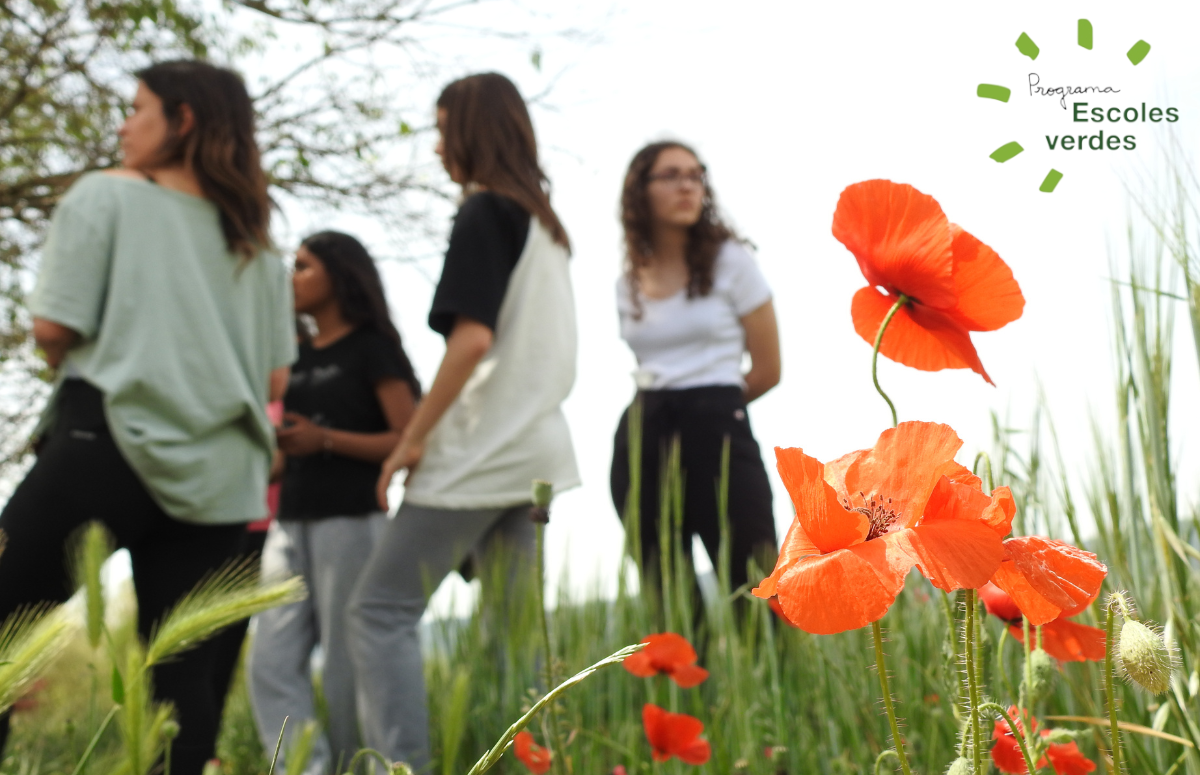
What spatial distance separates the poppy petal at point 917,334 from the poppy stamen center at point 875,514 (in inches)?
7.0

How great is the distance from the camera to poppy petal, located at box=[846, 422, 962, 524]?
517 millimetres

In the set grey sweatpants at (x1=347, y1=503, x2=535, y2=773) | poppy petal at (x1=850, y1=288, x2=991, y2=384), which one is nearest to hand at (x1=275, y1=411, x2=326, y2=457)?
grey sweatpants at (x1=347, y1=503, x2=535, y2=773)

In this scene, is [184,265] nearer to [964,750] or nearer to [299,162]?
[964,750]

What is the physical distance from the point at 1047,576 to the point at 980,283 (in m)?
0.22

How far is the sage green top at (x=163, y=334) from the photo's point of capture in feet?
5.46

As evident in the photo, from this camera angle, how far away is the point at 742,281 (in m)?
2.48

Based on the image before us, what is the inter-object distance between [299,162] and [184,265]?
2.71 meters

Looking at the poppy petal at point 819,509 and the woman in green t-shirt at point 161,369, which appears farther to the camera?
the woman in green t-shirt at point 161,369

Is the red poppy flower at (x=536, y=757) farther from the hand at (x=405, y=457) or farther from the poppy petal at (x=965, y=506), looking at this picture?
the hand at (x=405, y=457)

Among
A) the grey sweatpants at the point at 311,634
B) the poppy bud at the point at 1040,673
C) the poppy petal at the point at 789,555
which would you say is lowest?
the grey sweatpants at the point at 311,634

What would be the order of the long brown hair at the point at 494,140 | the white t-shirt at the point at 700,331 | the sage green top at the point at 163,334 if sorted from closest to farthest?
1. the sage green top at the point at 163,334
2. the long brown hair at the point at 494,140
3. the white t-shirt at the point at 700,331

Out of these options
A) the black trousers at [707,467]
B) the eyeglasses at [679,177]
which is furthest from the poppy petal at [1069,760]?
the eyeglasses at [679,177]

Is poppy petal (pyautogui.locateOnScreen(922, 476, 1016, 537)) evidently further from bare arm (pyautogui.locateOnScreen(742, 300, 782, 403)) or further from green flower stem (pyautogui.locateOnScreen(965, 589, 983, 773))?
bare arm (pyautogui.locateOnScreen(742, 300, 782, 403))

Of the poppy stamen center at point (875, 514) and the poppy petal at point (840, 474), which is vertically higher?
the poppy petal at point (840, 474)
